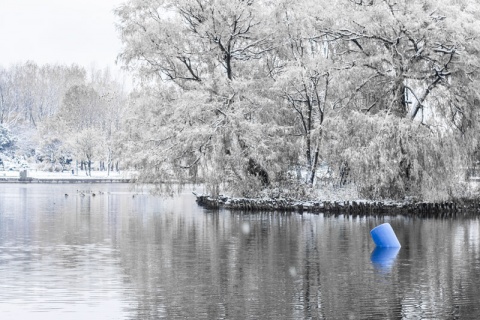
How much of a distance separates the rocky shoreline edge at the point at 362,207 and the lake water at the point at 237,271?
12.6 feet

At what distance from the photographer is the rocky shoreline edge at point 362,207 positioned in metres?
38.3

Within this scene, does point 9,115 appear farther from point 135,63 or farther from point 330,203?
point 330,203

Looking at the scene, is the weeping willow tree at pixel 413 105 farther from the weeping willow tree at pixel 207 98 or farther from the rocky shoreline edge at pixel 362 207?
the weeping willow tree at pixel 207 98

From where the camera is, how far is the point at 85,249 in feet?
79.3

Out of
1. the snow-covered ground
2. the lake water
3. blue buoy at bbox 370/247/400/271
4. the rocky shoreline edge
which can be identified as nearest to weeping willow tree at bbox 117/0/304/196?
the rocky shoreline edge

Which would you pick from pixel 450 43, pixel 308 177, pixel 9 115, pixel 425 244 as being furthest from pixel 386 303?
pixel 9 115

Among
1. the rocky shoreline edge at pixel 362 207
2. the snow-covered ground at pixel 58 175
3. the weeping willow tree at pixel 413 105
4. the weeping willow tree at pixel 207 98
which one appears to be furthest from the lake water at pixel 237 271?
the snow-covered ground at pixel 58 175

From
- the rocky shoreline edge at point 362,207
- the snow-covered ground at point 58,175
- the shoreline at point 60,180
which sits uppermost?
the snow-covered ground at point 58,175

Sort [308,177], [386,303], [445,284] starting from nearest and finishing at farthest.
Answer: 1. [386,303]
2. [445,284]
3. [308,177]

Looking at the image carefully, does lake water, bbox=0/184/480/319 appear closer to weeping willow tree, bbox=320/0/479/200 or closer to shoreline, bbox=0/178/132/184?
weeping willow tree, bbox=320/0/479/200

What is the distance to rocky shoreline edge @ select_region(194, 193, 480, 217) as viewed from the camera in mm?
38344

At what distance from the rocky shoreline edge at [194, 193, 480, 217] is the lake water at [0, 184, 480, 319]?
385 cm

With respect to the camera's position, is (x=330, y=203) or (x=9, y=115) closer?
(x=330, y=203)

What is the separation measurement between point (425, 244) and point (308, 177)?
770 inches
